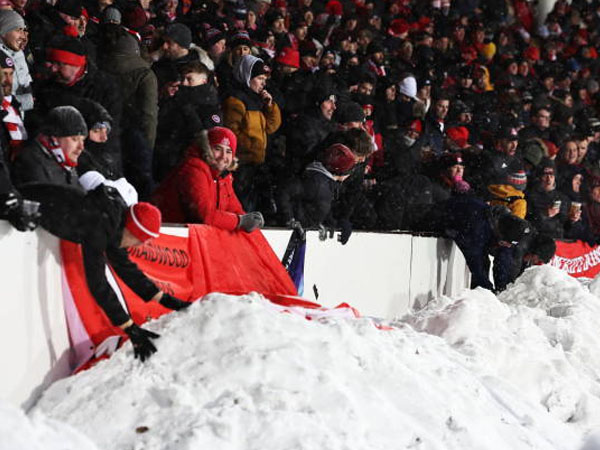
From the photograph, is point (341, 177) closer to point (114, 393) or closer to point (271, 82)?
point (271, 82)

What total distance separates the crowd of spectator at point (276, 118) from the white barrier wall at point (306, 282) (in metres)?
0.29

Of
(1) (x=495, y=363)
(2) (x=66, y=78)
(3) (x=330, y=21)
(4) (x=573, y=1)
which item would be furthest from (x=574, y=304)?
(4) (x=573, y=1)

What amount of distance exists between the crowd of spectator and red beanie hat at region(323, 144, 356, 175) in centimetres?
1

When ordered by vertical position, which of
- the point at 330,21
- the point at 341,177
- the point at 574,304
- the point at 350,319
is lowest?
the point at 574,304

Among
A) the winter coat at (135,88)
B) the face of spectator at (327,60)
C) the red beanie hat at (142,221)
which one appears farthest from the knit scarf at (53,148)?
the face of spectator at (327,60)

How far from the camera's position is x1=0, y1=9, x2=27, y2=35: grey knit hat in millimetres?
6540

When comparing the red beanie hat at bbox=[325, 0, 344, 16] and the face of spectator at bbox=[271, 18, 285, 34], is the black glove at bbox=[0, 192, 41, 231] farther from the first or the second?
the red beanie hat at bbox=[325, 0, 344, 16]

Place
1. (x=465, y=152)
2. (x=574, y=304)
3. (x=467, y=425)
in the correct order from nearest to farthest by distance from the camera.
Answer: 1. (x=467, y=425)
2. (x=574, y=304)
3. (x=465, y=152)

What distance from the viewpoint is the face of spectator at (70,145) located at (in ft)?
16.6

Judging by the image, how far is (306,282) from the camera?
8.14 metres

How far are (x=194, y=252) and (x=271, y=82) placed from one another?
4.02 metres

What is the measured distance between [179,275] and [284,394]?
6.57 ft

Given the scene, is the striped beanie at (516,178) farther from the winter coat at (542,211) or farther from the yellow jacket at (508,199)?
the winter coat at (542,211)

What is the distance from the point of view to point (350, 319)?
19.3 ft
